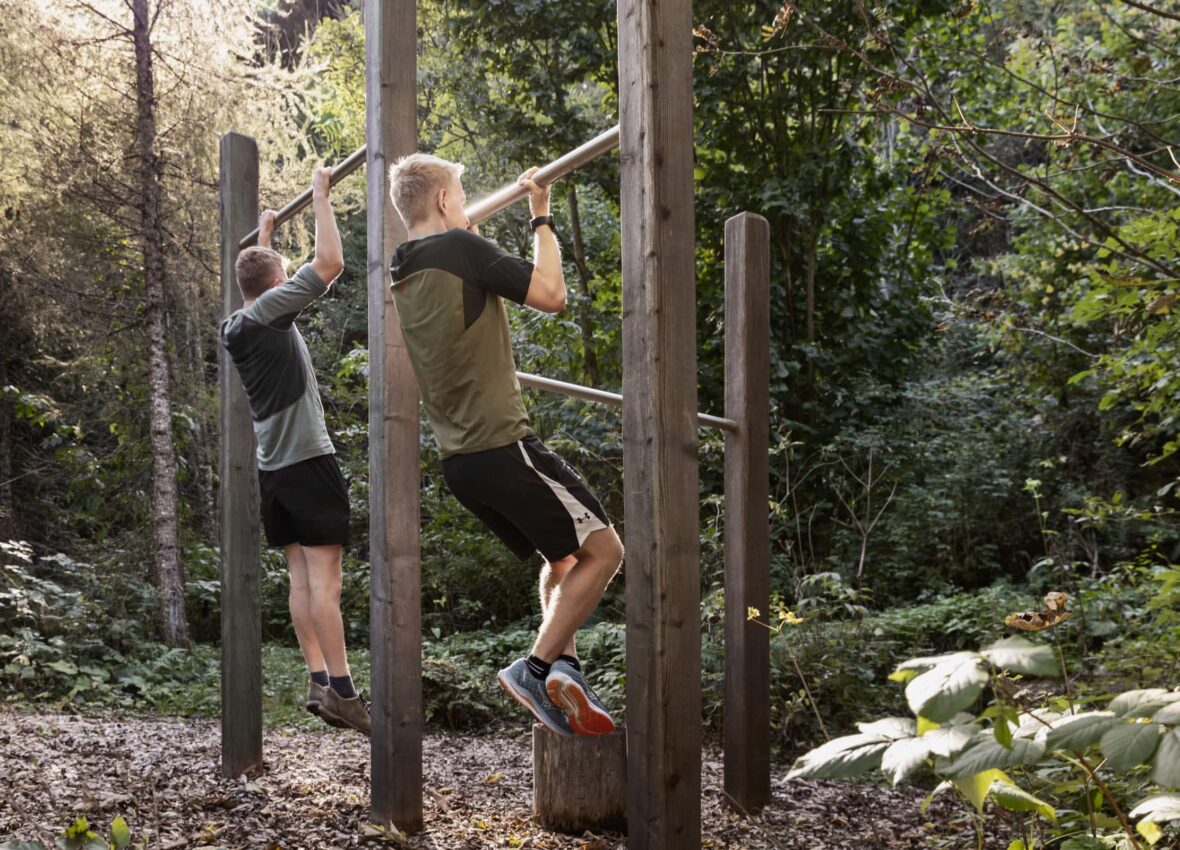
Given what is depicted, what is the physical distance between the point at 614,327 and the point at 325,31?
830 centimetres

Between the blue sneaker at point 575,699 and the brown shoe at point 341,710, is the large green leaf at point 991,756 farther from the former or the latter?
the brown shoe at point 341,710

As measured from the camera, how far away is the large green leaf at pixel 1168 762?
1035mm

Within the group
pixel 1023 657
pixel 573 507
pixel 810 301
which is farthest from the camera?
pixel 810 301

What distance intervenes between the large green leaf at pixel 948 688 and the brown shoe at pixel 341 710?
2980 millimetres

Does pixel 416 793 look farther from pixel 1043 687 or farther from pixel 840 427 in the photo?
pixel 840 427

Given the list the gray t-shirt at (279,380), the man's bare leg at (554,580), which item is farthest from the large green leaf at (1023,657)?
the gray t-shirt at (279,380)

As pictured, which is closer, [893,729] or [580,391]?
[893,729]

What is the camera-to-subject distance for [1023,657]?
1.08 metres

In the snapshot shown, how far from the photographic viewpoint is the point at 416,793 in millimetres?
3316

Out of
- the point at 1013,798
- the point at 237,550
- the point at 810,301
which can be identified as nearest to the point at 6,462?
the point at 237,550

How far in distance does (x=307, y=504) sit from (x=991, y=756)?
314 cm

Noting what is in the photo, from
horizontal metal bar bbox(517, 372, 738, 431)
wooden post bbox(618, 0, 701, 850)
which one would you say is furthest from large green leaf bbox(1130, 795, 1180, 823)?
horizontal metal bar bbox(517, 372, 738, 431)

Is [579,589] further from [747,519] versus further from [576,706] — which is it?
[747,519]

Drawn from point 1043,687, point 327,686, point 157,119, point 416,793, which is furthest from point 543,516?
point 157,119
